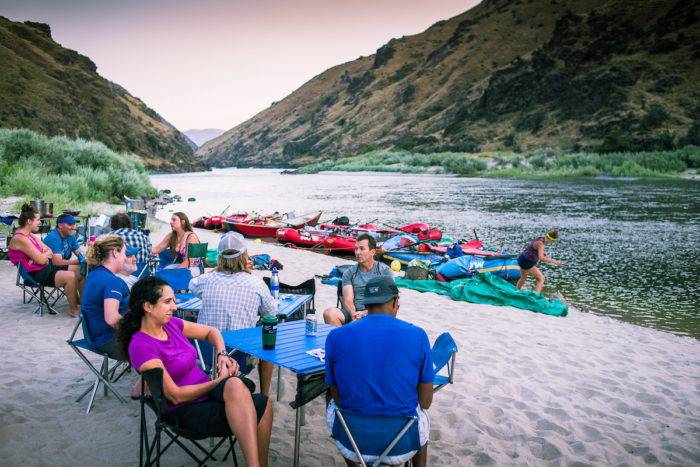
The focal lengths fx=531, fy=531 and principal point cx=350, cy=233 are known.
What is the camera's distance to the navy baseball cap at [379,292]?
10.6ft

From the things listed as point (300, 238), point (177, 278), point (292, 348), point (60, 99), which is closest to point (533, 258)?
point (177, 278)

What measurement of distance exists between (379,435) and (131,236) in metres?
6.32

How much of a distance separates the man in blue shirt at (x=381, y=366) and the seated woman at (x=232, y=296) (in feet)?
5.81

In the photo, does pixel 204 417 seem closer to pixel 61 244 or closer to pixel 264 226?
pixel 61 244

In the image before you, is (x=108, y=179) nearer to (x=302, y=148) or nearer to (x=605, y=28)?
(x=605, y=28)

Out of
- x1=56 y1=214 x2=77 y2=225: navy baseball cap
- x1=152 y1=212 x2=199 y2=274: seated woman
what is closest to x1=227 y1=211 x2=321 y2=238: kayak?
x1=152 y1=212 x2=199 y2=274: seated woman

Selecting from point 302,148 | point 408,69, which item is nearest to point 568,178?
point 302,148

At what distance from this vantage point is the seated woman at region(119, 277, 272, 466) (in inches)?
133

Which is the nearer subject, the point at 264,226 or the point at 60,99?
the point at 264,226

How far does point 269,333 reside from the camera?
4117 mm

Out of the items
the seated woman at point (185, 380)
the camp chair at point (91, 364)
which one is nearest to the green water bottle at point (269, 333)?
the seated woman at point (185, 380)

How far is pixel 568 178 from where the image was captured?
206ft

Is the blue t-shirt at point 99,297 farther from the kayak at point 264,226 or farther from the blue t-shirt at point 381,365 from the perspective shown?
the kayak at point 264,226

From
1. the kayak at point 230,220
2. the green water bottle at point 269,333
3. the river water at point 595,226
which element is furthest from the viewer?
the kayak at point 230,220
